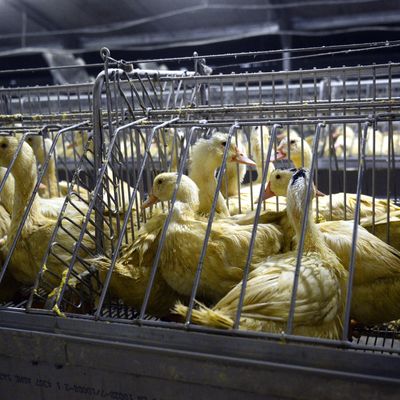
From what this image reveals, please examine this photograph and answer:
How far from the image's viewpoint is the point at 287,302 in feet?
4.62

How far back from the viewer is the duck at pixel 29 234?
6.84ft

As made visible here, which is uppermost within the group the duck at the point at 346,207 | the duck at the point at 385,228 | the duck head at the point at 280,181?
the duck head at the point at 280,181

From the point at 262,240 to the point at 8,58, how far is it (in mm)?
4764

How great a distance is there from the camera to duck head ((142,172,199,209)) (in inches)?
76.1

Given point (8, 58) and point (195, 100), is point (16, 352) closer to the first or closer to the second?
point (195, 100)

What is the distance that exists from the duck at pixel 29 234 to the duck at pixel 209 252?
41 centimetres

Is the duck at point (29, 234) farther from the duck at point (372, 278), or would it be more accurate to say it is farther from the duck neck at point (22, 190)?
the duck at point (372, 278)

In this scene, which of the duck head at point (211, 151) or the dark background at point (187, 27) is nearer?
the duck head at point (211, 151)

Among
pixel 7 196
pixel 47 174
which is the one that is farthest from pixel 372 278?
pixel 47 174

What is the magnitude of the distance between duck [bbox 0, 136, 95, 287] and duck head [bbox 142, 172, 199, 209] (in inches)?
13.8

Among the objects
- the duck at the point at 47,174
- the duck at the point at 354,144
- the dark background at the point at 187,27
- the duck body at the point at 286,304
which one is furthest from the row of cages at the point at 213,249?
the duck at the point at 354,144

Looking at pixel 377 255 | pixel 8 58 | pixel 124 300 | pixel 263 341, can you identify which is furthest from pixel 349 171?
pixel 8 58

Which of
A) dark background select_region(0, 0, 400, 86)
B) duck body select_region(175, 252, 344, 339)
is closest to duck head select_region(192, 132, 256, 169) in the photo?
duck body select_region(175, 252, 344, 339)

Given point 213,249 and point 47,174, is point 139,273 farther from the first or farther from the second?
point 47,174
